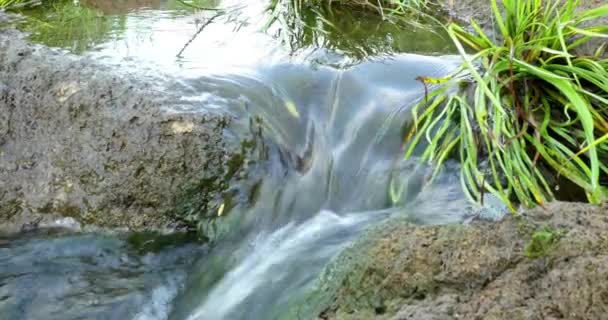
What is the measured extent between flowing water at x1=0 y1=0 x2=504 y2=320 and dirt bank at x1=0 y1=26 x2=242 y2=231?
0.11 m

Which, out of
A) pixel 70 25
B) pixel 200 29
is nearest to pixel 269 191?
pixel 200 29

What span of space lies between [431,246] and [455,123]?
3.33ft

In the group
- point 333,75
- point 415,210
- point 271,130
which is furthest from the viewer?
point 333,75

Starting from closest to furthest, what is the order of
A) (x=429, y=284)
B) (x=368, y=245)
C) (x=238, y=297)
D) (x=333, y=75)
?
1. (x=429, y=284)
2. (x=368, y=245)
3. (x=238, y=297)
4. (x=333, y=75)

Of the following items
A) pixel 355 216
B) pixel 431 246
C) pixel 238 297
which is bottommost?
pixel 238 297

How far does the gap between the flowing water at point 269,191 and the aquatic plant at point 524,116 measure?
0.46 ft

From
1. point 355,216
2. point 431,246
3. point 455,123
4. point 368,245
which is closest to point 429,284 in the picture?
point 431,246

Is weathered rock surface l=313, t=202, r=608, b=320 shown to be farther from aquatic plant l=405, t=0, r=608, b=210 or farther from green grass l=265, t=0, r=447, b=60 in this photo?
green grass l=265, t=0, r=447, b=60

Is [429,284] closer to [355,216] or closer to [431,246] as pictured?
[431,246]

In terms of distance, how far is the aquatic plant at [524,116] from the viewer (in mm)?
2402

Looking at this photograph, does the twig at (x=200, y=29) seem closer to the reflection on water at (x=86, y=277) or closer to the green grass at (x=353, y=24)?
the green grass at (x=353, y=24)

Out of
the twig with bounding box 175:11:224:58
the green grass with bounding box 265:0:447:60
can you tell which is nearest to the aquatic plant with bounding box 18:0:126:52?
the twig with bounding box 175:11:224:58

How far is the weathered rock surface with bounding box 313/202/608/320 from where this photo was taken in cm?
157

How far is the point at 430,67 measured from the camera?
3.28 m
